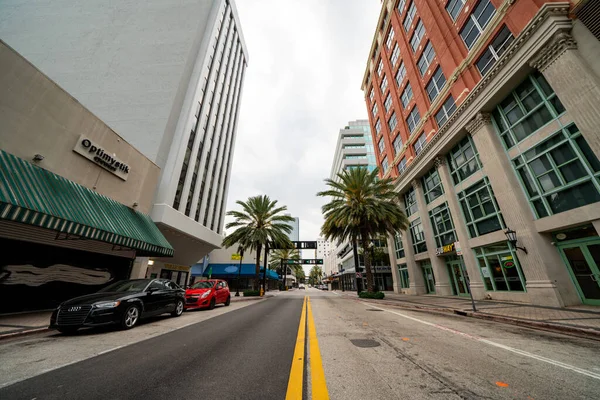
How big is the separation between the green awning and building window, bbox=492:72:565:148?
21247 millimetres

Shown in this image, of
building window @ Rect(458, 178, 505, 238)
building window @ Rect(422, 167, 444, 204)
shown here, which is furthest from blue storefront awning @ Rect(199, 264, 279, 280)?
building window @ Rect(458, 178, 505, 238)

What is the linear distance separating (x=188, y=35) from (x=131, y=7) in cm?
→ 931

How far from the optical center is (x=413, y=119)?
79.0 ft

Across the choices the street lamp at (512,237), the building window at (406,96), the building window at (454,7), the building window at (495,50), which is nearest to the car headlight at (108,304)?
the street lamp at (512,237)

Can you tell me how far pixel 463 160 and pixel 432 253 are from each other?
8.71 m

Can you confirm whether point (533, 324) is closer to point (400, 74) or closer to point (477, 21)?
point (477, 21)

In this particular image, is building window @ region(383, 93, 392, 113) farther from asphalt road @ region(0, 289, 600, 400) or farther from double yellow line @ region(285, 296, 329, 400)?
double yellow line @ region(285, 296, 329, 400)

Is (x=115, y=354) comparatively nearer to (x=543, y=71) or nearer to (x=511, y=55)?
(x=543, y=71)

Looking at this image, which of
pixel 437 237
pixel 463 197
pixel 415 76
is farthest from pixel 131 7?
pixel 437 237

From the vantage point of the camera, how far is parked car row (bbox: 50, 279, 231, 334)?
5.75 meters

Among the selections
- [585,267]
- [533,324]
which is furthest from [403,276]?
[533,324]

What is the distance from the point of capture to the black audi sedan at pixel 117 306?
18.8 feet

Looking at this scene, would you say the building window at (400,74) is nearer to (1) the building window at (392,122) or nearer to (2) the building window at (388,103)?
(2) the building window at (388,103)

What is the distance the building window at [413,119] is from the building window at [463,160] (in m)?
6.31
